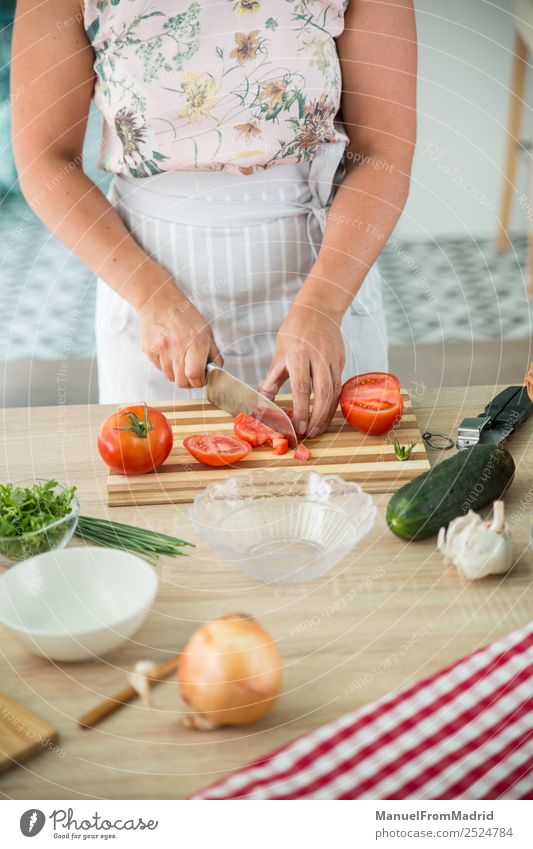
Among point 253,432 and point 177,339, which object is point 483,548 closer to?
point 253,432

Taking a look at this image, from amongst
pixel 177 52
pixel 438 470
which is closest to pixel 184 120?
pixel 177 52

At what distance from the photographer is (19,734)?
51cm

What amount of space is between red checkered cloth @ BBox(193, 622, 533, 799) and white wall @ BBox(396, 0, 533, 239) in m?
2.11

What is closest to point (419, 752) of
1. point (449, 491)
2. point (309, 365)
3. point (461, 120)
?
point (449, 491)

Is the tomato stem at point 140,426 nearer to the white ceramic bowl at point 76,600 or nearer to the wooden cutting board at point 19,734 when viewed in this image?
the white ceramic bowl at point 76,600

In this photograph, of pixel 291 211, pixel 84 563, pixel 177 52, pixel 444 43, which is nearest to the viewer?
pixel 84 563

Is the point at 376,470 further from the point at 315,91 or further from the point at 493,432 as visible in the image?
the point at 315,91

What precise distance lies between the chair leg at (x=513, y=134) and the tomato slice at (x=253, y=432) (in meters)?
1.80

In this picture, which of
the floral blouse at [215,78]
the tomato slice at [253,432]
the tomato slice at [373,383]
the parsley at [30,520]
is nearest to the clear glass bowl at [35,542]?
the parsley at [30,520]

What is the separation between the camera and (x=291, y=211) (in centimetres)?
104

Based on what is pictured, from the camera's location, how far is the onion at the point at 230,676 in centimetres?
51

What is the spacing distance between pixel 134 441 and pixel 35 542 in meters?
0.16

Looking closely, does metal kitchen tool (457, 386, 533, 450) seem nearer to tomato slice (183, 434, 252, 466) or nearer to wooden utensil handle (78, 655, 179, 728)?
tomato slice (183, 434, 252, 466)

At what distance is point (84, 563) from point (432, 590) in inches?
10.2
